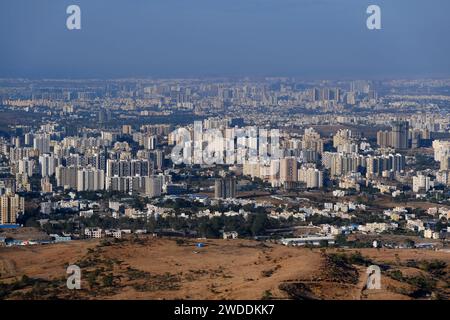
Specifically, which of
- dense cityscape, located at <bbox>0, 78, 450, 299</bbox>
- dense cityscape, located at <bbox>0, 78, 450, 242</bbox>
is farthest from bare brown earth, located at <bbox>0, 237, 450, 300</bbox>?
dense cityscape, located at <bbox>0, 78, 450, 242</bbox>

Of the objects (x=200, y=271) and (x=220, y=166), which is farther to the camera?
(x=220, y=166)

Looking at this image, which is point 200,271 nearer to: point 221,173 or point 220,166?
point 221,173

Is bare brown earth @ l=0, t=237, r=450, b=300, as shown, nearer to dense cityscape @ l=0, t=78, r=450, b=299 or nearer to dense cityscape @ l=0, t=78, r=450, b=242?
dense cityscape @ l=0, t=78, r=450, b=299

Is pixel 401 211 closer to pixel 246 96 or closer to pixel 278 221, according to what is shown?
pixel 278 221

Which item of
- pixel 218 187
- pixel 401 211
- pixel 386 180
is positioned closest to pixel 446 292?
pixel 401 211

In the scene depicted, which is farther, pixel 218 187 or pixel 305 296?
pixel 218 187

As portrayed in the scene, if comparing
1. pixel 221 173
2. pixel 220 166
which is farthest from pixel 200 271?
pixel 220 166

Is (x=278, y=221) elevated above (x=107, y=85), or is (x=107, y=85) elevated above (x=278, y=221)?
(x=107, y=85)

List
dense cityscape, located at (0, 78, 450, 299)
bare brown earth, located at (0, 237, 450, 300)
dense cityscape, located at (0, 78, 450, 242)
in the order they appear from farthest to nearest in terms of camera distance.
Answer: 1. dense cityscape, located at (0, 78, 450, 242)
2. dense cityscape, located at (0, 78, 450, 299)
3. bare brown earth, located at (0, 237, 450, 300)

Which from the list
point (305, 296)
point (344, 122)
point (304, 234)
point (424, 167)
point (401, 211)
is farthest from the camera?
point (344, 122)
